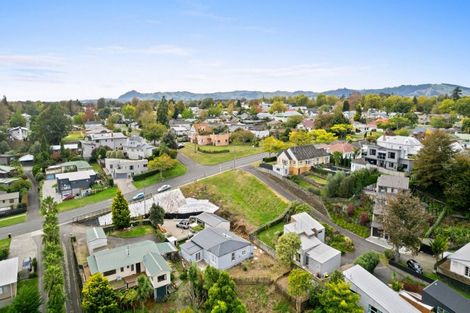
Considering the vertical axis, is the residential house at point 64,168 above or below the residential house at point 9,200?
above

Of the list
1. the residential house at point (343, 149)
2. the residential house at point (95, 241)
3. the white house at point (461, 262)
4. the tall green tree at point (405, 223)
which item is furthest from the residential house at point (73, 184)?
the white house at point (461, 262)

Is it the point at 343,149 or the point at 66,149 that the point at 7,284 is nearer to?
the point at 66,149

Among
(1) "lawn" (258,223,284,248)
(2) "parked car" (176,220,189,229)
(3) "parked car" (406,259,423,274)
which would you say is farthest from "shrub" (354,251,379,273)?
(2) "parked car" (176,220,189,229)

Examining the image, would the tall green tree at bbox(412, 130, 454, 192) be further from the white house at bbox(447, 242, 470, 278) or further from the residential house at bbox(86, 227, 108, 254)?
the residential house at bbox(86, 227, 108, 254)

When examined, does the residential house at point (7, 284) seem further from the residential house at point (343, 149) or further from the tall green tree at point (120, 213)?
the residential house at point (343, 149)

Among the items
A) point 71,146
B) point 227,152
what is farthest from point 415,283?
point 71,146

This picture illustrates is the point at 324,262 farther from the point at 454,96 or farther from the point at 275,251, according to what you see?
the point at 454,96

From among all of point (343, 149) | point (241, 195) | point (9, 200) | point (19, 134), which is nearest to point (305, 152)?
point (343, 149)
